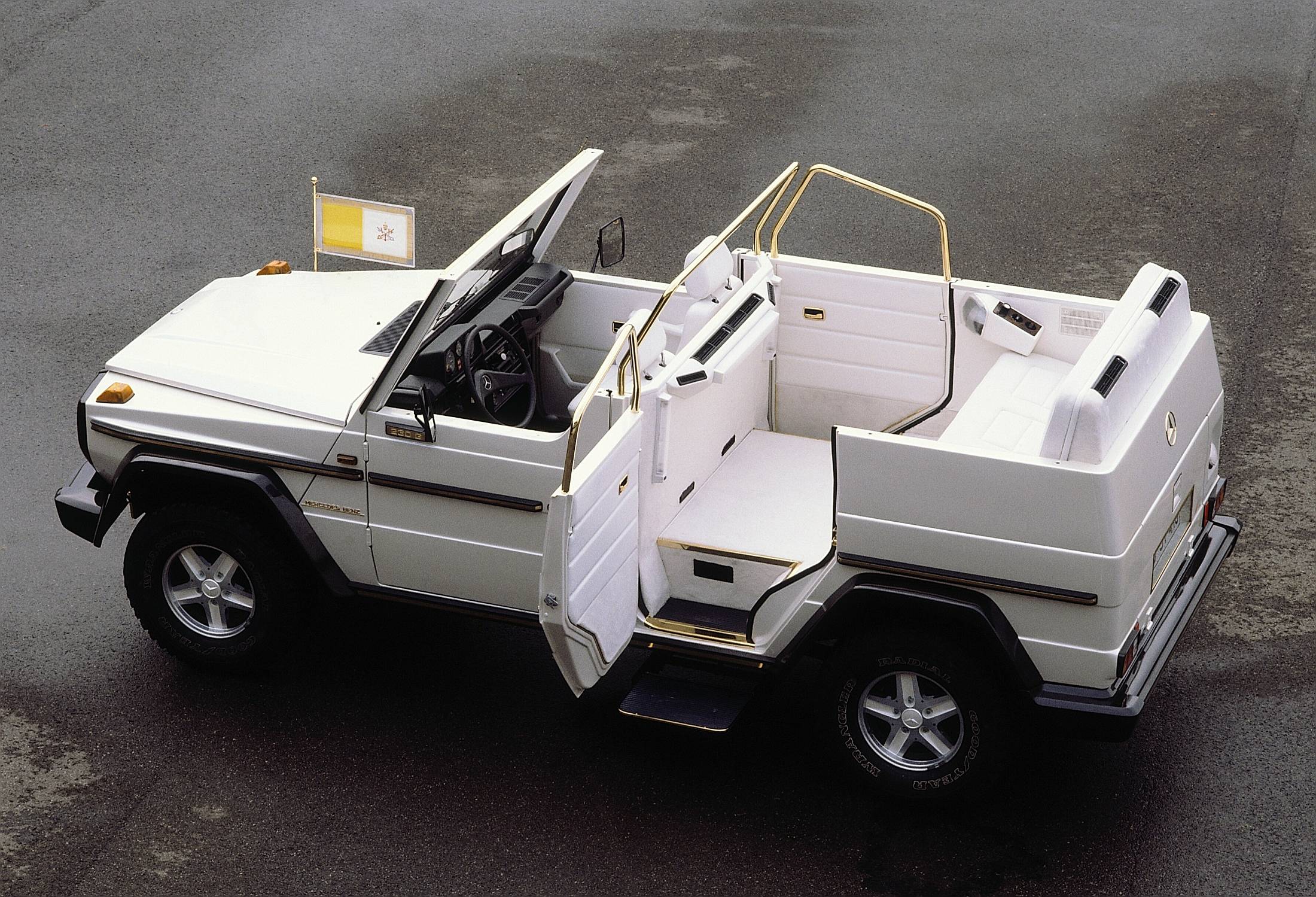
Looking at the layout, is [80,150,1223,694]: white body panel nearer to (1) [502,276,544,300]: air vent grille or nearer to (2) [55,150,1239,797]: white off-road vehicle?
(2) [55,150,1239,797]: white off-road vehicle

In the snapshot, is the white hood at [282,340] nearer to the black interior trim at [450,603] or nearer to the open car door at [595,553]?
the black interior trim at [450,603]

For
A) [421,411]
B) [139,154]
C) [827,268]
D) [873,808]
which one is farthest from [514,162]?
[873,808]

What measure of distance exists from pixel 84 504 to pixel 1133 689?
4.38 m

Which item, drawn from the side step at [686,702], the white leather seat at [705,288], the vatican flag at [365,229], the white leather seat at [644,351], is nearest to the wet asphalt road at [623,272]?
the side step at [686,702]

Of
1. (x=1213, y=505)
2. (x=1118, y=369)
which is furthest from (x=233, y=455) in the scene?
(x=1213, y=505)

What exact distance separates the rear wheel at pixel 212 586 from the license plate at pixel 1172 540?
346 centimetres

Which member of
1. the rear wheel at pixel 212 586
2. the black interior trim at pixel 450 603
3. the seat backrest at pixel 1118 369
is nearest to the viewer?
the seat backrest at pixel 1118 369

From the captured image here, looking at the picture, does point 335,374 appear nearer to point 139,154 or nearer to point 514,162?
point 514,162

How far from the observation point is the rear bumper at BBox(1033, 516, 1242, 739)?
5.59 m

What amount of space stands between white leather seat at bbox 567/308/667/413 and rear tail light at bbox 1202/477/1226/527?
93.5 inches

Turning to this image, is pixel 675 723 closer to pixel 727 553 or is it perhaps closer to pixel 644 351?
pixel 727 553

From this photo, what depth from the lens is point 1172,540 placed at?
6.15 meters

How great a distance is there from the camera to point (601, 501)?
18.5 feet

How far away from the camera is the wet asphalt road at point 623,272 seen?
19.7 feet
